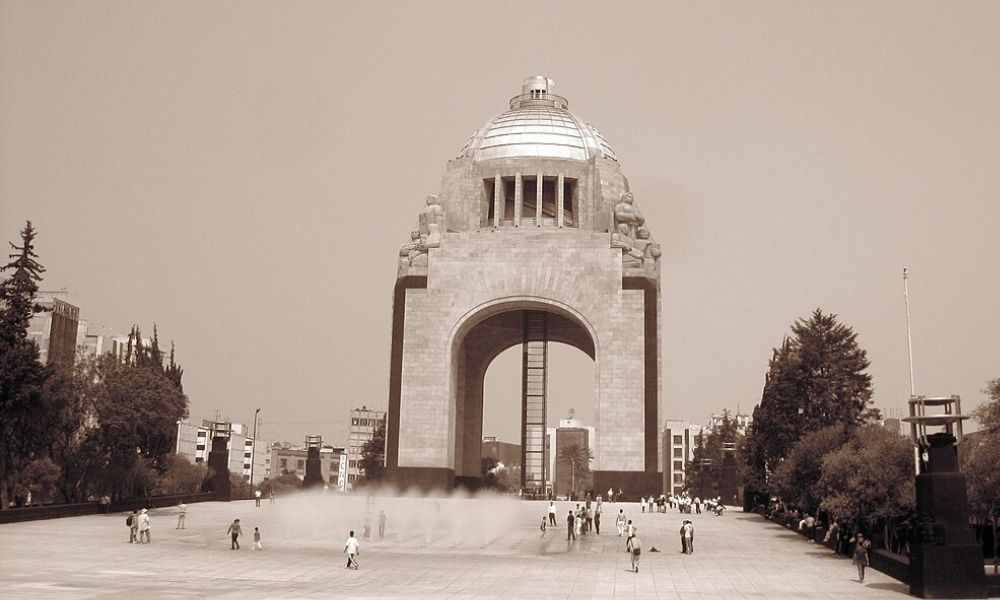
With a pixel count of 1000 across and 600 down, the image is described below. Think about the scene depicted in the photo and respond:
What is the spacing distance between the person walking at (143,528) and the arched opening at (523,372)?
29.6m

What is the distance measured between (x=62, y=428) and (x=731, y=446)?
43.2 m

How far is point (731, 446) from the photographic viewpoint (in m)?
68.4

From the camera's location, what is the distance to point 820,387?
4241 centimetres

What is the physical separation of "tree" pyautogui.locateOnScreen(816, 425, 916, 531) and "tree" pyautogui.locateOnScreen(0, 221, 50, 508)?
1073 inches

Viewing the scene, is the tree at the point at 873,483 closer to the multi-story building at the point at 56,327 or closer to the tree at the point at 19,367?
the tree at the point at 19,367

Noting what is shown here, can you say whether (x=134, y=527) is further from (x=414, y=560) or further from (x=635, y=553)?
(x=635, y=553)

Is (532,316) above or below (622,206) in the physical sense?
below

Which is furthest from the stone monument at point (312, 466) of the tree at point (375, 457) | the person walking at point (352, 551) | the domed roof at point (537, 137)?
the person walking at point (352, 551)

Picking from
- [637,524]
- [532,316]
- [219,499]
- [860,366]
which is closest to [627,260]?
[532,316]

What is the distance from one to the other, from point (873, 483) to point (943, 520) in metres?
8.05

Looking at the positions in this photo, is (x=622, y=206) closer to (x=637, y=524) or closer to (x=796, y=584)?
(x=637, y=524)

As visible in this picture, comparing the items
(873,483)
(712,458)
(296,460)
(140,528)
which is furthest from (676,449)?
(140,528)

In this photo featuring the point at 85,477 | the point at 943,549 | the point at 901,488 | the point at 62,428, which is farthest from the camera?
the point at 85,477

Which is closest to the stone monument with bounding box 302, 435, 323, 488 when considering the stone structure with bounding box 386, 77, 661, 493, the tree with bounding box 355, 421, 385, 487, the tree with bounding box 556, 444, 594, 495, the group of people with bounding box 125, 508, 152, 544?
the stone structure with bounding box 386, 77, 661, 493
